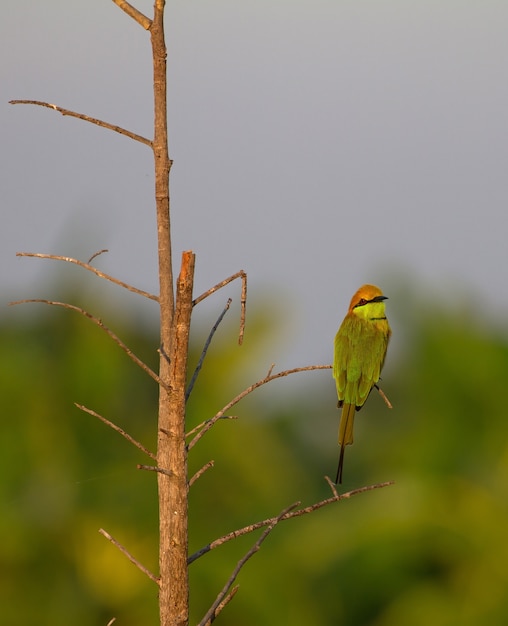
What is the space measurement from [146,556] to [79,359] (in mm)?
3187

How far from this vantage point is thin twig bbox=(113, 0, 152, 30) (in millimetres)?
3545

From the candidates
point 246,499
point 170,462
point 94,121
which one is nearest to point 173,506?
point 170,462

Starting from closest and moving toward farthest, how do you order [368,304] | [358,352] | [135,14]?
[135,14] → [358,352] → [368,304]

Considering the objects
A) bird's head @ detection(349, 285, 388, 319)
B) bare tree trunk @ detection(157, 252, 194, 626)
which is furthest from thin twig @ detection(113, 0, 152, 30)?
bird's head @ detection(349, 285, 388, 319)

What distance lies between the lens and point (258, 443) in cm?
1490

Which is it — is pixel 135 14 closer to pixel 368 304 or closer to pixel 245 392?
pixel 245 392

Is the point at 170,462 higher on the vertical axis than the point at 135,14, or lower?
lower

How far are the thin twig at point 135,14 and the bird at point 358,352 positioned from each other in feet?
6.65

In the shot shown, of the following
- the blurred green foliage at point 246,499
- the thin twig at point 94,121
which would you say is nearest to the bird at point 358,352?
the thin twig at point 94,121

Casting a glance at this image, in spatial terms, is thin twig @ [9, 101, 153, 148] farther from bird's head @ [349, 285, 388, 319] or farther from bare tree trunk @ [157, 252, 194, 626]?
bird's head @ [349, 285, 388, 319]

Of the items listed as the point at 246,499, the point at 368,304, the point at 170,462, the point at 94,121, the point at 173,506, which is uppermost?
the point at 94,121

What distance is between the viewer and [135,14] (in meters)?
3.57

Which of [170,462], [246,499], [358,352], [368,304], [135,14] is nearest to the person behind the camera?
[170,462]

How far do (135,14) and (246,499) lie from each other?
1182cm
